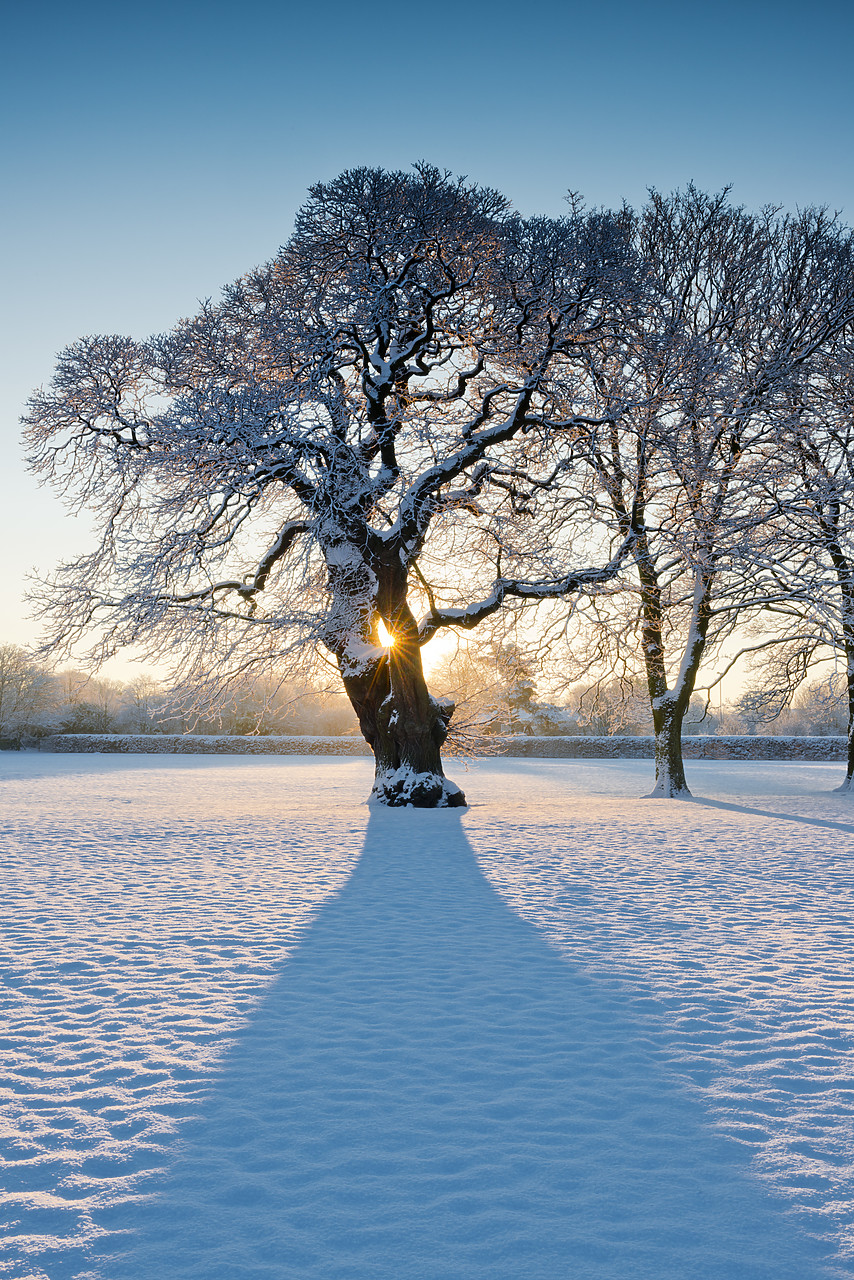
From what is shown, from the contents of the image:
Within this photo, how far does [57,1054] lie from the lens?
395 cm

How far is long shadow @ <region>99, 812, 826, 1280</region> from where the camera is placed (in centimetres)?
240

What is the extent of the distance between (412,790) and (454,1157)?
1309cm

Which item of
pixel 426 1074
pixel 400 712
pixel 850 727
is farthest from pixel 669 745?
pixel 426 1074

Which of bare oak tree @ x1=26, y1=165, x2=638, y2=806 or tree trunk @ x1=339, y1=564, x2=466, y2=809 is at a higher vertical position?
bare oak tree @ x1=26, y1=165, x2=638, y2=806

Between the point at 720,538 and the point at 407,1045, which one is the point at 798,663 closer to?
the point at 720,538

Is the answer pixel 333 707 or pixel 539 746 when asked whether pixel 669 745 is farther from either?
pixel 333 707

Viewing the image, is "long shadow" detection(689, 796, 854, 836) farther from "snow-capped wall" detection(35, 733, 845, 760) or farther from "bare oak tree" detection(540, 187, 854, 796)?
"snow-capped wall" detection(35, 733, 845, 760)

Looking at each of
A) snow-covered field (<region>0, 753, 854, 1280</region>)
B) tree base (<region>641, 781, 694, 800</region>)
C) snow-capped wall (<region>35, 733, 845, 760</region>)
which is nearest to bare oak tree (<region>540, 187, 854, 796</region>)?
tree base (<region>641, 781, 694, 800</region>)

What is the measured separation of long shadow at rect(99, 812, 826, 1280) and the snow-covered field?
0.04ft

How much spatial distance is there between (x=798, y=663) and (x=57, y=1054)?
22544 mm

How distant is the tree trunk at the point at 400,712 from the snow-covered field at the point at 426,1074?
670 centimetres

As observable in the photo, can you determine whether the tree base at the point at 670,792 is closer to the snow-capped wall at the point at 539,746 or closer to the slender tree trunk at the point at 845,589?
the slender tree trunk at the point at 845,589

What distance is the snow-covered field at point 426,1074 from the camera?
2.48 meters

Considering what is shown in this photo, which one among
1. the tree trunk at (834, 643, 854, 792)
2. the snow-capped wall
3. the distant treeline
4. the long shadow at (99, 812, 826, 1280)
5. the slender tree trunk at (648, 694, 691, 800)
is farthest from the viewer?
the snow-capped wall
